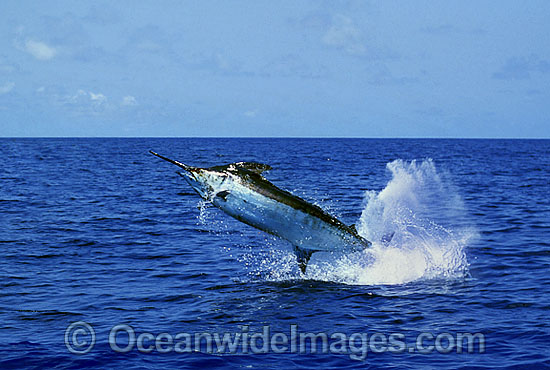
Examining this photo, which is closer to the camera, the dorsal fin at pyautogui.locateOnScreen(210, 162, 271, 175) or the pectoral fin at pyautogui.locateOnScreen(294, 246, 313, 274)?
the dorsal fin at pyautogui.locateOnScreen(210, 162, 271, 175)

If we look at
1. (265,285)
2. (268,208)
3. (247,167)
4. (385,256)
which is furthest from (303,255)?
(385,256)

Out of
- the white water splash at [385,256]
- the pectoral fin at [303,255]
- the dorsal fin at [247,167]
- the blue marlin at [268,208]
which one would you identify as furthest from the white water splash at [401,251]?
the dorsal fin at [247,167]

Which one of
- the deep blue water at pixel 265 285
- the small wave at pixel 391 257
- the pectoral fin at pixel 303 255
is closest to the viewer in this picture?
the deep blue water at pixel 265 285

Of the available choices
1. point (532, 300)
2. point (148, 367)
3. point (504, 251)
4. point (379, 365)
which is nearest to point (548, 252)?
point (504, 251)

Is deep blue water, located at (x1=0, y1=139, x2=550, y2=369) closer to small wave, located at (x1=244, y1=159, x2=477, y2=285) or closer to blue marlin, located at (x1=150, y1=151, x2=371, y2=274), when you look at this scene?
small wave, located at (x1=244, y1=159, x2=477, y2=285)

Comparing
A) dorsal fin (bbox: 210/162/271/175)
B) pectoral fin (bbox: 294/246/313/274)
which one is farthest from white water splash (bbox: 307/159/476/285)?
dorsal fin (bbox: 210/162/271/175)

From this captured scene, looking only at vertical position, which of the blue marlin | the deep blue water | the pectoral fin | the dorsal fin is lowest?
the deep blue water

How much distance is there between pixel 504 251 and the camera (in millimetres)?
17266

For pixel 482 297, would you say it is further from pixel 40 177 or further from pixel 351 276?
pixel 40 177

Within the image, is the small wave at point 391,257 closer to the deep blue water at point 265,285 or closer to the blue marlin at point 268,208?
the deep blue water at point 265,285

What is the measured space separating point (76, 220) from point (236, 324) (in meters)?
14.4

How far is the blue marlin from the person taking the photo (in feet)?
38.5

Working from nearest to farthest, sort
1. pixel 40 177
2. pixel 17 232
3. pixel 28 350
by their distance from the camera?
pixel 28 350 → pixel 17 232 → pixel 40 177

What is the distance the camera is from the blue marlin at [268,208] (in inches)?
463
